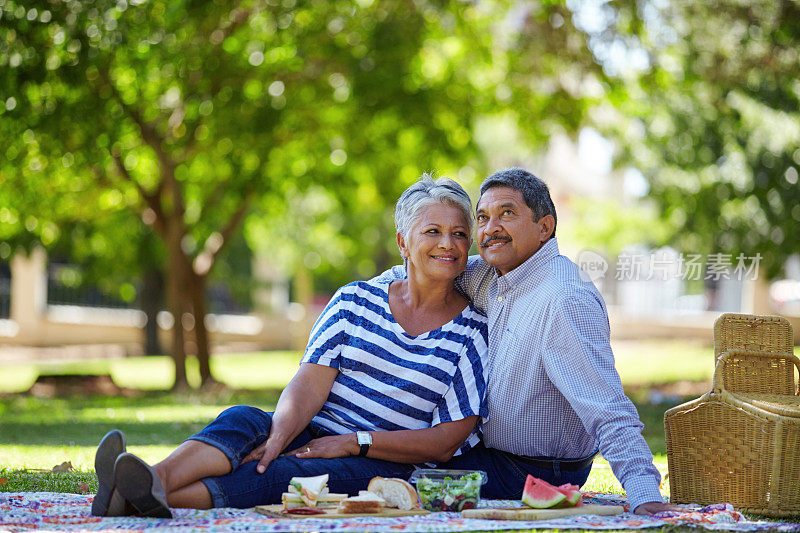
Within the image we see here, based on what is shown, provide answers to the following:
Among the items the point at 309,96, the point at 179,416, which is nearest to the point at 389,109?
the point at 309,96

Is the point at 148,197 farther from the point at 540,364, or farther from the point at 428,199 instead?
the point at 540,364

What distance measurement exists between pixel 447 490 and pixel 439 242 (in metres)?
1.19

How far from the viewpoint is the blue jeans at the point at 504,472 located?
4895 millimetres

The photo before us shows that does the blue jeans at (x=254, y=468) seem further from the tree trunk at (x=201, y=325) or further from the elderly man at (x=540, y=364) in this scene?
the tree trunk at (x=201, y=325)

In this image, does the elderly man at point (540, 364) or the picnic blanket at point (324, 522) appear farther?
the elderly man at point (540, 364)

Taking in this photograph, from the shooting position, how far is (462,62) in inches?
607

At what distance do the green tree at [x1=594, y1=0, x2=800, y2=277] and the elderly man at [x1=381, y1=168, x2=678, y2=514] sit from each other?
342 inches

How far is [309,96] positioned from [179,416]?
17.8 ft

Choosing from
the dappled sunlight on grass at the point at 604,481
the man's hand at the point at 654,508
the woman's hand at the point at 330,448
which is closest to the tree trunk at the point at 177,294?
the dappled sunlight on grass at the point at 604,481

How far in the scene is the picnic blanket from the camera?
13.2 feet

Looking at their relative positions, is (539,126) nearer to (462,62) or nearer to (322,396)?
(462,62)

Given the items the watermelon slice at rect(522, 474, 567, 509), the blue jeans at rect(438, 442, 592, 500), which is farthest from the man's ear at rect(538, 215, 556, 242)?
the watermelon slice at rect(522, 474, 567, 509)

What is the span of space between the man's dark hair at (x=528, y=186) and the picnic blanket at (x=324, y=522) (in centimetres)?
152

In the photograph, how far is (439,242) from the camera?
4.90 meters
